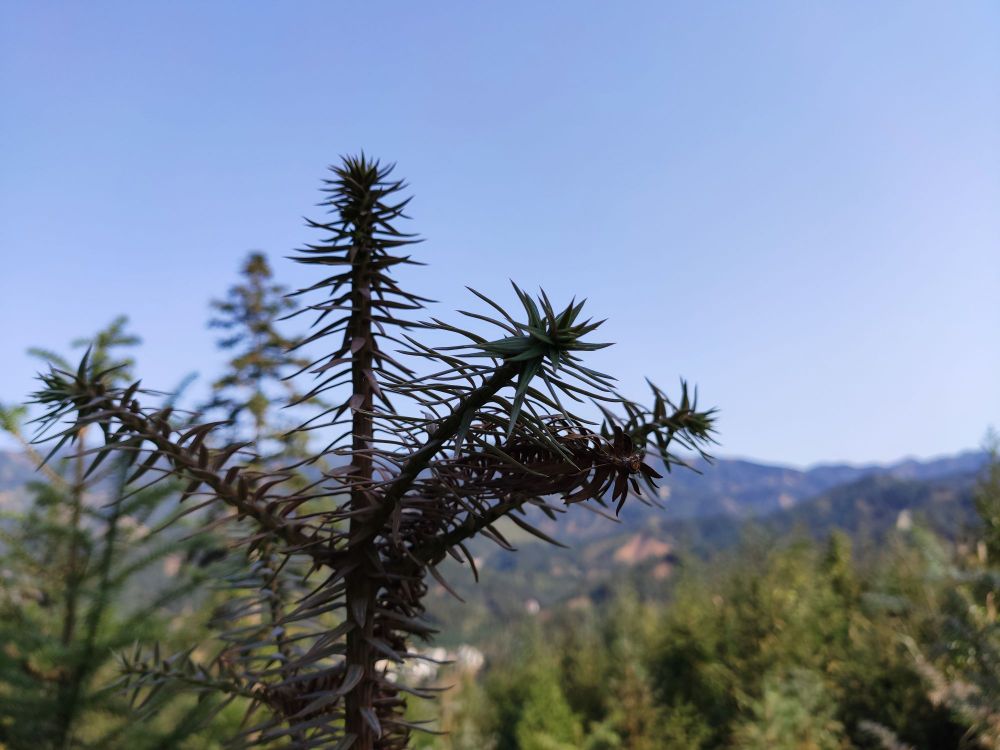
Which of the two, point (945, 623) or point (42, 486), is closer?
point (42, 486)

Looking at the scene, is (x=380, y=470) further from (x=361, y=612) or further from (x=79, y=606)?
(x=79, y=606)

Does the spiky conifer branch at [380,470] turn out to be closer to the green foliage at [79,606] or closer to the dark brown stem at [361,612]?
the dark brown stem at [361,612]

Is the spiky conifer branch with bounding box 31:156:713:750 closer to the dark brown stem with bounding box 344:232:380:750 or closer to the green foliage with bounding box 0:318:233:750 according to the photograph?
the dark brown stem with bounding box 344:232:380:750

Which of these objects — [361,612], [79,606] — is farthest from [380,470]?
[79,606]

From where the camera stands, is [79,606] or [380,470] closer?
[380,470]

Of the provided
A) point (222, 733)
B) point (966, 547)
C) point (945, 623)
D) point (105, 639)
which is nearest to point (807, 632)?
point (966, 547)

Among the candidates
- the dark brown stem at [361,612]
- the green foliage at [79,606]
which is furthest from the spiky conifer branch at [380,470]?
the green foliage at [79,606]

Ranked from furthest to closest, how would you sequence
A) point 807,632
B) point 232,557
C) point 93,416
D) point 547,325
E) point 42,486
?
1. point 807,632
2. point 42,486
3. point 232,557
4. point 93,416
5. point 547,325

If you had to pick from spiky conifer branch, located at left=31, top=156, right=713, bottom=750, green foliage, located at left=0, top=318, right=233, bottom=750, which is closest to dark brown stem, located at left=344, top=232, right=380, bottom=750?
spiky conifer branch, located at left=31, top=156, right=713, bottom=750

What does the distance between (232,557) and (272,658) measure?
49 centimetres

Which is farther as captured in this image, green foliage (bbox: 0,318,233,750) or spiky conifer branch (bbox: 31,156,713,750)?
green foliage (bbox: 0,318,233,750)

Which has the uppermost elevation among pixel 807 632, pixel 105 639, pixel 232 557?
pixel 232 557

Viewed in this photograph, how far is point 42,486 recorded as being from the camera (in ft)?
8.04

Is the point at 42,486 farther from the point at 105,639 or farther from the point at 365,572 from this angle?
the point at 365,572
